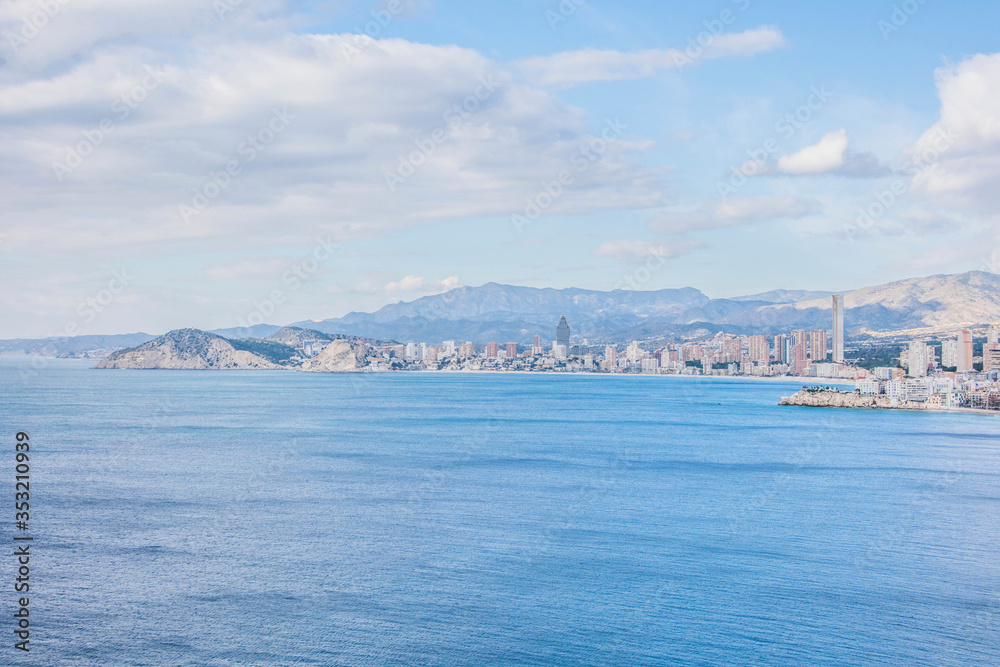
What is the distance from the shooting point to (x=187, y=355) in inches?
5787

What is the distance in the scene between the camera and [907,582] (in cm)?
1484

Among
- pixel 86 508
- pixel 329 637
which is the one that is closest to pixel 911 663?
pixel 329 637

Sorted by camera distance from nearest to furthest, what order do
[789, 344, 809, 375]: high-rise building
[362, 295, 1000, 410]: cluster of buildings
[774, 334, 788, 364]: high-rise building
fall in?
[362, 295, 1000, 410]: cluster of buildings < [789, 344, 809, 375]: high-rise building < [774, 334, 788, 364]: high-rise building

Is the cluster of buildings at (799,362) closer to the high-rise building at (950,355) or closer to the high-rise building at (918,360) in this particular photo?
the high-rise building at (950,355)

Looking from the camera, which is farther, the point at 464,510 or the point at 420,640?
the point at 464,510

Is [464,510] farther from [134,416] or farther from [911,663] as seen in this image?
[134,416]

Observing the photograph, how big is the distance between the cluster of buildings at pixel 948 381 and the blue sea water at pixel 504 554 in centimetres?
2866

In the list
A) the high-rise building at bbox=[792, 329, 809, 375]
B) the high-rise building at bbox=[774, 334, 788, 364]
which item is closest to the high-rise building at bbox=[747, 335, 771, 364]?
the high-rise building at bbox=[774, 334, 788, 364]

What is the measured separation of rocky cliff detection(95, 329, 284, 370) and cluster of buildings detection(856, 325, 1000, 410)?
113m

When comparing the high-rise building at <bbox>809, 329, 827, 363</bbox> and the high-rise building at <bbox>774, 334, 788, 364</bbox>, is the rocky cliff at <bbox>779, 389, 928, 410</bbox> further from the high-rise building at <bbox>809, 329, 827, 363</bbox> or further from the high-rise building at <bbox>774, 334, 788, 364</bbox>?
the high-rise building at <bbox>774, 334, 788, 364</bbox>

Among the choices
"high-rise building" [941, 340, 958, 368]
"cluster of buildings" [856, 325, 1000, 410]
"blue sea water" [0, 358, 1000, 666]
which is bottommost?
"blue sea water" [0, 358, 1000, 666]

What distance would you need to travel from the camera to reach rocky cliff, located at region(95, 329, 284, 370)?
144 metres

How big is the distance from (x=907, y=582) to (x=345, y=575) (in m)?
11.1

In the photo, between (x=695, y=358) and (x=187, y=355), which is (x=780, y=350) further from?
(x=187, y=355)
